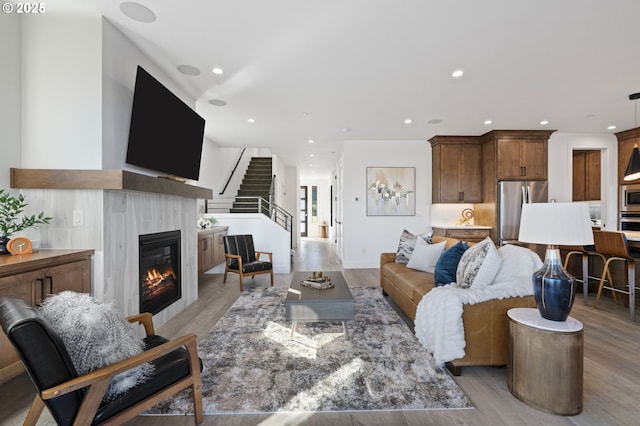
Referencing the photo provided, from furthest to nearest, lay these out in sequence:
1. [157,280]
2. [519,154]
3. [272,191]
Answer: [272,191]
[519,154]
[157,280]

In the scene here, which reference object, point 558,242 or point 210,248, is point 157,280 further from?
point 558,242

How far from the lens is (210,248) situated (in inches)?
208

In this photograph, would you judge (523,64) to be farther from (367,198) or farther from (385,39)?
(367,198)

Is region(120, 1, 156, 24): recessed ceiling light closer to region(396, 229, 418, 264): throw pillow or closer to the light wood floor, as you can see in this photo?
the light wood floor

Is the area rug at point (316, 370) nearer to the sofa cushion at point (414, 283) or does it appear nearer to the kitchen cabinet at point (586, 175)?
the sofa cushion at point (414, 283)

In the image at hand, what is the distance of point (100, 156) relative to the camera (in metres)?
2.43

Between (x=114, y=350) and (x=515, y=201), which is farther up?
(x=515, y=201)

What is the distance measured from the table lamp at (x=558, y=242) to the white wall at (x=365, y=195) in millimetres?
4559

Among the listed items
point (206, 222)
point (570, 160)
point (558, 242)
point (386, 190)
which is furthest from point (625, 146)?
point (206, 222)

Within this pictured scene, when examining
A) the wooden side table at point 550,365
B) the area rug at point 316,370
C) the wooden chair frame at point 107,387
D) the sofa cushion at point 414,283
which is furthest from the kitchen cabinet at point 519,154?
the wooden chair frame at point 107,387

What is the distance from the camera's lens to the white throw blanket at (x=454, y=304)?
2.18 metres

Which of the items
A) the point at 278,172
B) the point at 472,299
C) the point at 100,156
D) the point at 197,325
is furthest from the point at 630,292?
the point at 278,172

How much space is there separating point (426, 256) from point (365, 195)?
3.03m

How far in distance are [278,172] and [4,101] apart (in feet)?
20.8
